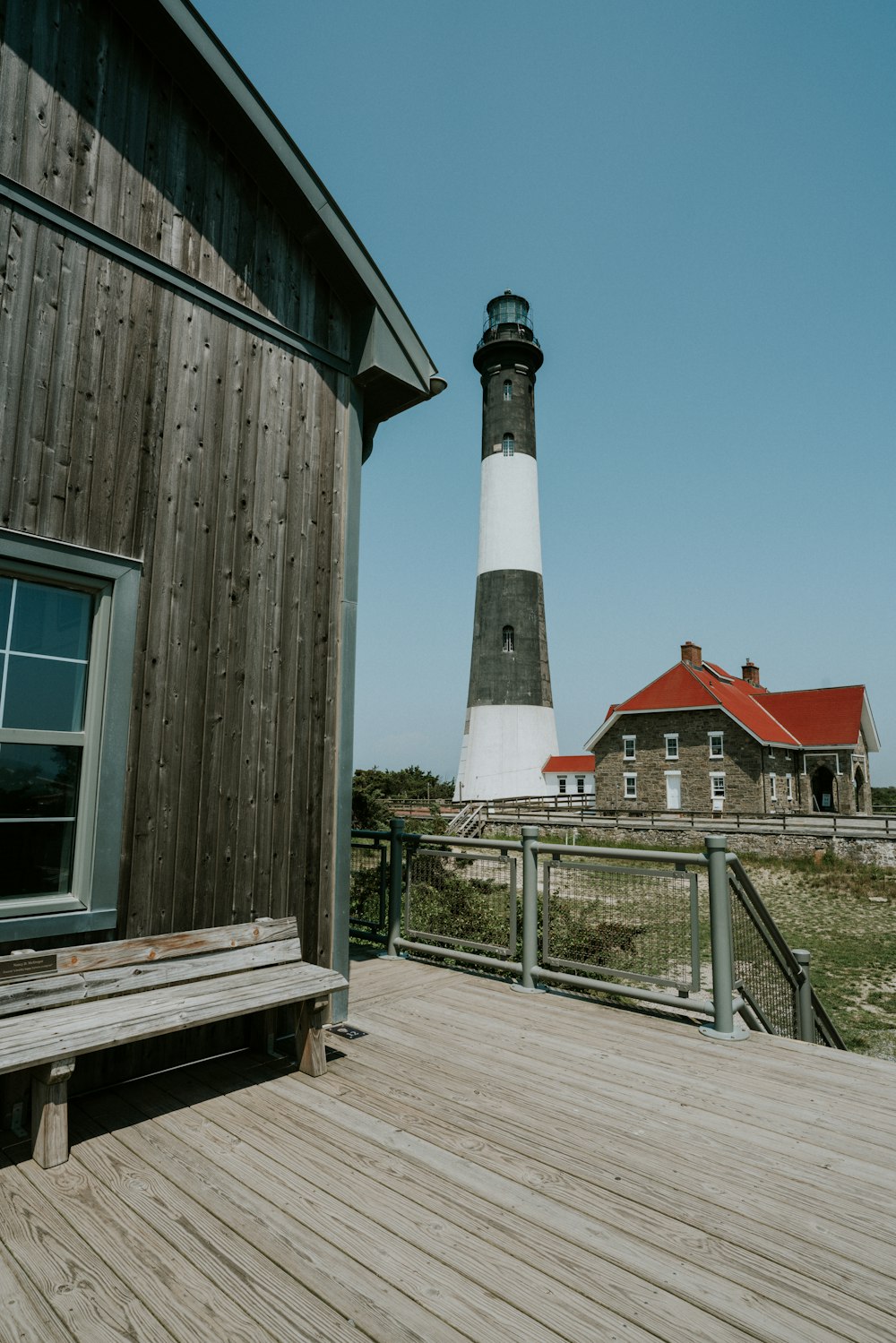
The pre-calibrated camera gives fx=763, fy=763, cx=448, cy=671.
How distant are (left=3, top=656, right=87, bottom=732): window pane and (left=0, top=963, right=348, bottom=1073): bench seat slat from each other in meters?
1.42

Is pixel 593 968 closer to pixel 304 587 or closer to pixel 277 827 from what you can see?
pixel 277 827

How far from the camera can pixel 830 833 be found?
26.5m

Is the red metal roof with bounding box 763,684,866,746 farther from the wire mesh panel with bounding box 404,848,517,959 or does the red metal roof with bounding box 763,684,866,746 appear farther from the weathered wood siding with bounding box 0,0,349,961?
the weathered wood siding with bounding box 0,0,349,961

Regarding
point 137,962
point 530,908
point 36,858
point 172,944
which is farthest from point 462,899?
point 36,858

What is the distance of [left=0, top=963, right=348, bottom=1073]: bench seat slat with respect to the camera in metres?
3.20

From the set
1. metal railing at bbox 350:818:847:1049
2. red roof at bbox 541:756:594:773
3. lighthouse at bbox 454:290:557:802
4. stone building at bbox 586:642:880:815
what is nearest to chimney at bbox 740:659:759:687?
stone building at bbox 586:642:880:815

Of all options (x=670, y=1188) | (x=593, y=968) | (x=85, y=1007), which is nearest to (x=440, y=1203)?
(x=670, y=1188)

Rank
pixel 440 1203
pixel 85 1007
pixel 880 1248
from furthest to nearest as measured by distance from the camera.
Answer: pixel 85 1007
pixel 440 1203
pixel 880 1248

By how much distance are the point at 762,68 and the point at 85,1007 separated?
32.5 ft

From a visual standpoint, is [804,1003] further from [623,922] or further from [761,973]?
[623,922]

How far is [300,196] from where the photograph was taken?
17.1 feet

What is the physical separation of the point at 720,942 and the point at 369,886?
378 cm

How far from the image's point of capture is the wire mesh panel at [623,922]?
554 cm

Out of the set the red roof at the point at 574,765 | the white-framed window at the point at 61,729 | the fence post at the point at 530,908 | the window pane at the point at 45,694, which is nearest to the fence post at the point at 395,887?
the fence post at the point at 530,908
